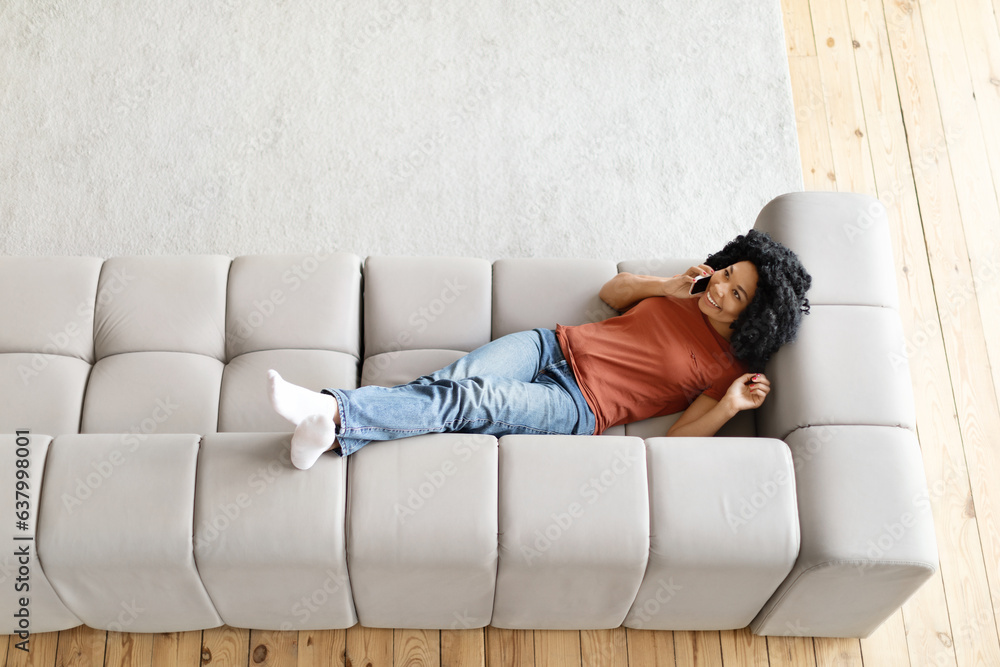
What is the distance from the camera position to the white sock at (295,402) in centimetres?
146

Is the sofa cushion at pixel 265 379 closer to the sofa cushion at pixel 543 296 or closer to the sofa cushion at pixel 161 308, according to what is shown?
the sofa cushion at pixel 161 308

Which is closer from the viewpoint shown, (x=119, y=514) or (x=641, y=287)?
(x=119, y=514)

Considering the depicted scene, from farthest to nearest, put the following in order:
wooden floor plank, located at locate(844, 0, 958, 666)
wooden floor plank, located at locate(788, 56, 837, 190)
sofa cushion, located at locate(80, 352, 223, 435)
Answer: wooden floor plank, located at locate(788, 56, 837, 190)
wooden floor plank, located at locate(844, 0, 958, 666)
sofa cushion, located at locate(80, 352, 223, 435)

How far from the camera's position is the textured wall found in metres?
2.41

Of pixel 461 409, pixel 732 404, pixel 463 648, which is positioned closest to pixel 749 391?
pixel 732 404

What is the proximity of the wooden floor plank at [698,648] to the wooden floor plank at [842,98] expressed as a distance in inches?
59.9

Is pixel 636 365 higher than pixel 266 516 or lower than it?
higher

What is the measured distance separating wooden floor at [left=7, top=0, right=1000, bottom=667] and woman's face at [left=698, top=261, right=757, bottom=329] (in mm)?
808

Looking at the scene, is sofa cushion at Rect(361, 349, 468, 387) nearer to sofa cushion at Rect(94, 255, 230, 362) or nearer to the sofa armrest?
sofa cushion at Rect(94, 255, 230, 362)

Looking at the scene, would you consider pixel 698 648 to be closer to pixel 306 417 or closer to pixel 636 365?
pixel 636 365

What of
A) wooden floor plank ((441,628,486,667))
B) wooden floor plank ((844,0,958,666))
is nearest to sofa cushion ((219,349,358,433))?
wooden floor plank ((441,628,486,667))

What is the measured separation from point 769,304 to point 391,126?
4.69 feet

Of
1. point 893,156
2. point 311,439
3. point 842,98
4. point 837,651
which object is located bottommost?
point 837,651

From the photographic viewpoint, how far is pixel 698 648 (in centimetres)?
188
